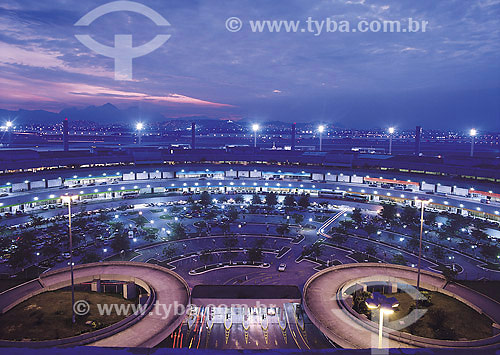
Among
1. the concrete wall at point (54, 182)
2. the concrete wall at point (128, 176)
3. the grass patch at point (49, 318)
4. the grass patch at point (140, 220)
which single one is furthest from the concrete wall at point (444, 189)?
the concrete wall at point (54, 182)

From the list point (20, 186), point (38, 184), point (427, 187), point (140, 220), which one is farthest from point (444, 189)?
point (20, 186)

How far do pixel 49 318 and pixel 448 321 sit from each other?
92.1 feet

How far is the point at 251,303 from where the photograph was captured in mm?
24203

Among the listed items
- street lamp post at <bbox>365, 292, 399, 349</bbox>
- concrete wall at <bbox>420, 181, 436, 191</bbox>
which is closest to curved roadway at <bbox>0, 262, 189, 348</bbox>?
street lamp post at <bbox>365, 292, 399, 349</bbox>

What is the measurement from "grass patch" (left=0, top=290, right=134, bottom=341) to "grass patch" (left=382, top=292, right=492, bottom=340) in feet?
65.6

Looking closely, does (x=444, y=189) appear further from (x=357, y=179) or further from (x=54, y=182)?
(x=54, y=182)

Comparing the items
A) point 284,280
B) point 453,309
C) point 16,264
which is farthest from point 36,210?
point 453,309

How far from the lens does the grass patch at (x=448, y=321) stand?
20.7 m

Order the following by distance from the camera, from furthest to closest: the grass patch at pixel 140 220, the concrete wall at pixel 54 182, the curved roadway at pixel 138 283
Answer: the concrete wall at pixel 54 182 < the grass patch at pixel 140 220 < the curved roadway at pixel 138 283

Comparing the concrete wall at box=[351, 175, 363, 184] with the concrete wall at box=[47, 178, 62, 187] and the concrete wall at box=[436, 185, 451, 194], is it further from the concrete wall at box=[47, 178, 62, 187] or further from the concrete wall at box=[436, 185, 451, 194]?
the concrete wall at box=[47, 178, 62, 187]

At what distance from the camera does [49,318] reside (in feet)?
71.2

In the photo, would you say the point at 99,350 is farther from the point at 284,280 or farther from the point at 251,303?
the point at 284,280

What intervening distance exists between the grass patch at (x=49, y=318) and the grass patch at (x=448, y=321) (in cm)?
1999

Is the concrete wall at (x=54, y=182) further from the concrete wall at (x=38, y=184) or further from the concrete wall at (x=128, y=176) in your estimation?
the concrete wall at (x=128, y=176)
